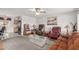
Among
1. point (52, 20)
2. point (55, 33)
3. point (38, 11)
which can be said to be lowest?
point (55, 33)

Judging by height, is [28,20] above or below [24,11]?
below

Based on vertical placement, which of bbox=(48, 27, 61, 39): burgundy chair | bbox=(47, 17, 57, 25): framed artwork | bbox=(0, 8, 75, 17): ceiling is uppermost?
bbox=(0, 8, 75, 17): ceiling

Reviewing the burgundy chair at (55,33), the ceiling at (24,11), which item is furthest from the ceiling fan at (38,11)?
the burgundy chair at (55,33)

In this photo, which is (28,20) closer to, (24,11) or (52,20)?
(24,11)

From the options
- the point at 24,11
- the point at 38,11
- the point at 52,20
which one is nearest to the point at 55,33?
the point at 52,20

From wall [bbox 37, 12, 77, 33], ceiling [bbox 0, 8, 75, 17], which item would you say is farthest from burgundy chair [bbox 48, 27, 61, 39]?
ceiling [bbox 0, 8, 75, 17]

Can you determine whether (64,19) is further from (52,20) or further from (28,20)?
(28,20)

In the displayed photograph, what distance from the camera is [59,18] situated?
5.24 ft

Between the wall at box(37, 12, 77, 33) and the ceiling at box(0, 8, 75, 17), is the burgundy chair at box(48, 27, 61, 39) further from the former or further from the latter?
the ceiling at box(0, 8, 75, 17)

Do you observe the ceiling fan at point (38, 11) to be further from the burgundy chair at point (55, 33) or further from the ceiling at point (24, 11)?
the burgundy chair at point (55, 33)

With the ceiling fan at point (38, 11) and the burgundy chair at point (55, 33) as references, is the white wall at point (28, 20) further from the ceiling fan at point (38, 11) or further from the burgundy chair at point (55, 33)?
the burgundy chair at point (55, 33)

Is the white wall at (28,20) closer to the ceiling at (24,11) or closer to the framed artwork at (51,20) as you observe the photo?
the ceiling at (24,11)

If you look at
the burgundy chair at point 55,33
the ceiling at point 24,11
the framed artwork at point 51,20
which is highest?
the ceiling at point 24,11

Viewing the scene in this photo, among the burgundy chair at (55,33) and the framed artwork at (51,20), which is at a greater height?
the framed artwork at (51,20)
